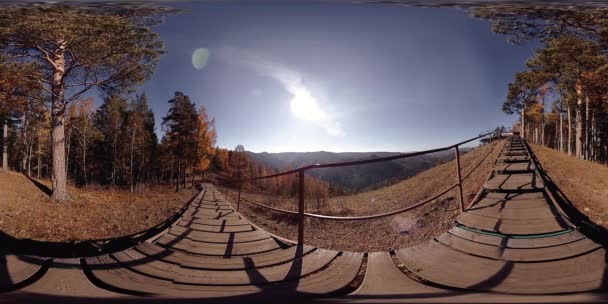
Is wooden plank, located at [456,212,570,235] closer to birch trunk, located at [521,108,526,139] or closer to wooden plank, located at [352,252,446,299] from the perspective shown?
birch trunk, located at [521,108,526,139]

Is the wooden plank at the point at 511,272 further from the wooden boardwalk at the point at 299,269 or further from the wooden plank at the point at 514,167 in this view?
the wooden plank at the point at 514,167

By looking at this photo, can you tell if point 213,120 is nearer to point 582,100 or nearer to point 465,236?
point 465,236

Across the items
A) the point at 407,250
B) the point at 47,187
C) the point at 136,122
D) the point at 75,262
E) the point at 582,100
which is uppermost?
the point at 582,100

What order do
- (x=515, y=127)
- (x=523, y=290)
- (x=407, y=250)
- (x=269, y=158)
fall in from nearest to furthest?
(x=523, y=290) < (x=269, y=158) < (x=407, y=250) < (x=515, y=127)

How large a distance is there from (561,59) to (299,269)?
206 cm

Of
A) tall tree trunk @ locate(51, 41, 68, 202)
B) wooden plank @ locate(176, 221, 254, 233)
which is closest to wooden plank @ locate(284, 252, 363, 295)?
wooden plank @ locate(176, 221, 254, 233)

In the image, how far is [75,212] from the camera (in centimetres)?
105

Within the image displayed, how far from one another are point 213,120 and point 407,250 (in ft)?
4.35

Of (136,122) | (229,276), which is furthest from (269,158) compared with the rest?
(136,122)

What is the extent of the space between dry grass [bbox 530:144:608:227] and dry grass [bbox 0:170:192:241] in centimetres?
244

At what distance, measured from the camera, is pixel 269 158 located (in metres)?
1.09

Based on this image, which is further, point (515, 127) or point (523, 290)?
point (515, 127)

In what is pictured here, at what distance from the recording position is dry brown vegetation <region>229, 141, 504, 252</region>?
1500 millimetres

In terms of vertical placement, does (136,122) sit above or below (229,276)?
above
